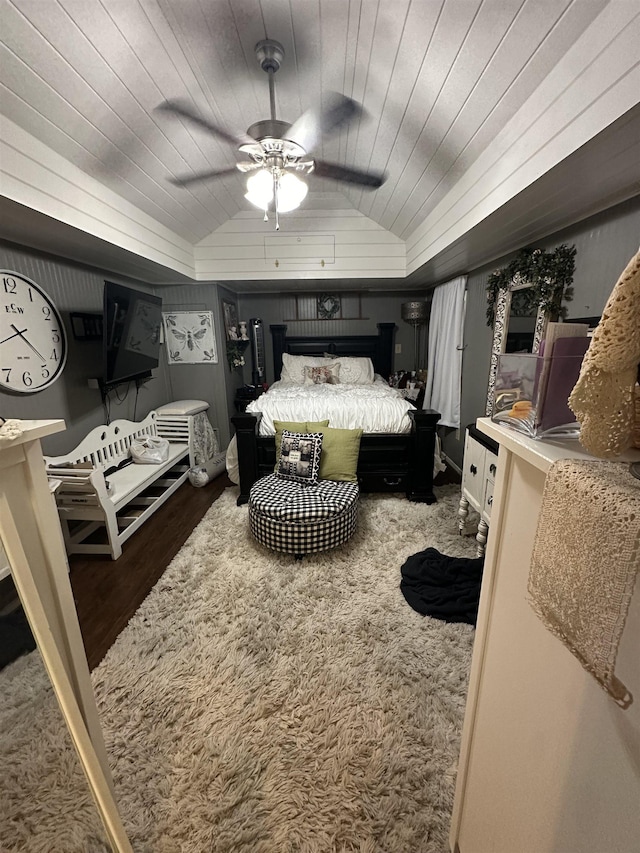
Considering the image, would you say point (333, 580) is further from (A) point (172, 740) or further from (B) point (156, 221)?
(B) point (156, 221)

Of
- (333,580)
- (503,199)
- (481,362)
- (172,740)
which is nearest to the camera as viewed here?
(172,740)

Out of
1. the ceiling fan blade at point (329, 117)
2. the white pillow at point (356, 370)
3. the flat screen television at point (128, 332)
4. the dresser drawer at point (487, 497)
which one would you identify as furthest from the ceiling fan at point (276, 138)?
the white pillow at point (356, 370)

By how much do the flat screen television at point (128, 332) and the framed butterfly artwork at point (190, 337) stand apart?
2.33 ft

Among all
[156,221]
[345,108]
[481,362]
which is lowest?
[481,362]

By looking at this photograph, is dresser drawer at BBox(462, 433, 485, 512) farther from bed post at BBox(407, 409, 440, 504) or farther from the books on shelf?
the books on shelf

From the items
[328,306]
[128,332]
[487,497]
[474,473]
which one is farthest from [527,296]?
[128,332]

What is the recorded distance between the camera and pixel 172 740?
1.33 meters

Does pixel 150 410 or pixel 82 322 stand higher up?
pixel 82 322

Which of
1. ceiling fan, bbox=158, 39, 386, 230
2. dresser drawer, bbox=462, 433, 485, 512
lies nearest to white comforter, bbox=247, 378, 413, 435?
dresser drawer, bbox=462, 433, 485, 512

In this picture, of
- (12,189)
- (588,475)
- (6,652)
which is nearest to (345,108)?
(12,189)

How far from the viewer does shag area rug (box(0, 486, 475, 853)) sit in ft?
2.40

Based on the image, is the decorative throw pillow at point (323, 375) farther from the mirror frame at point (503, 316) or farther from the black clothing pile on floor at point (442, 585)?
the black clothing pile on floor at point (442, 585)

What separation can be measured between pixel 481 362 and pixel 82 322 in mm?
3367

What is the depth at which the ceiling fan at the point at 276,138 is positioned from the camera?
1.57 m
